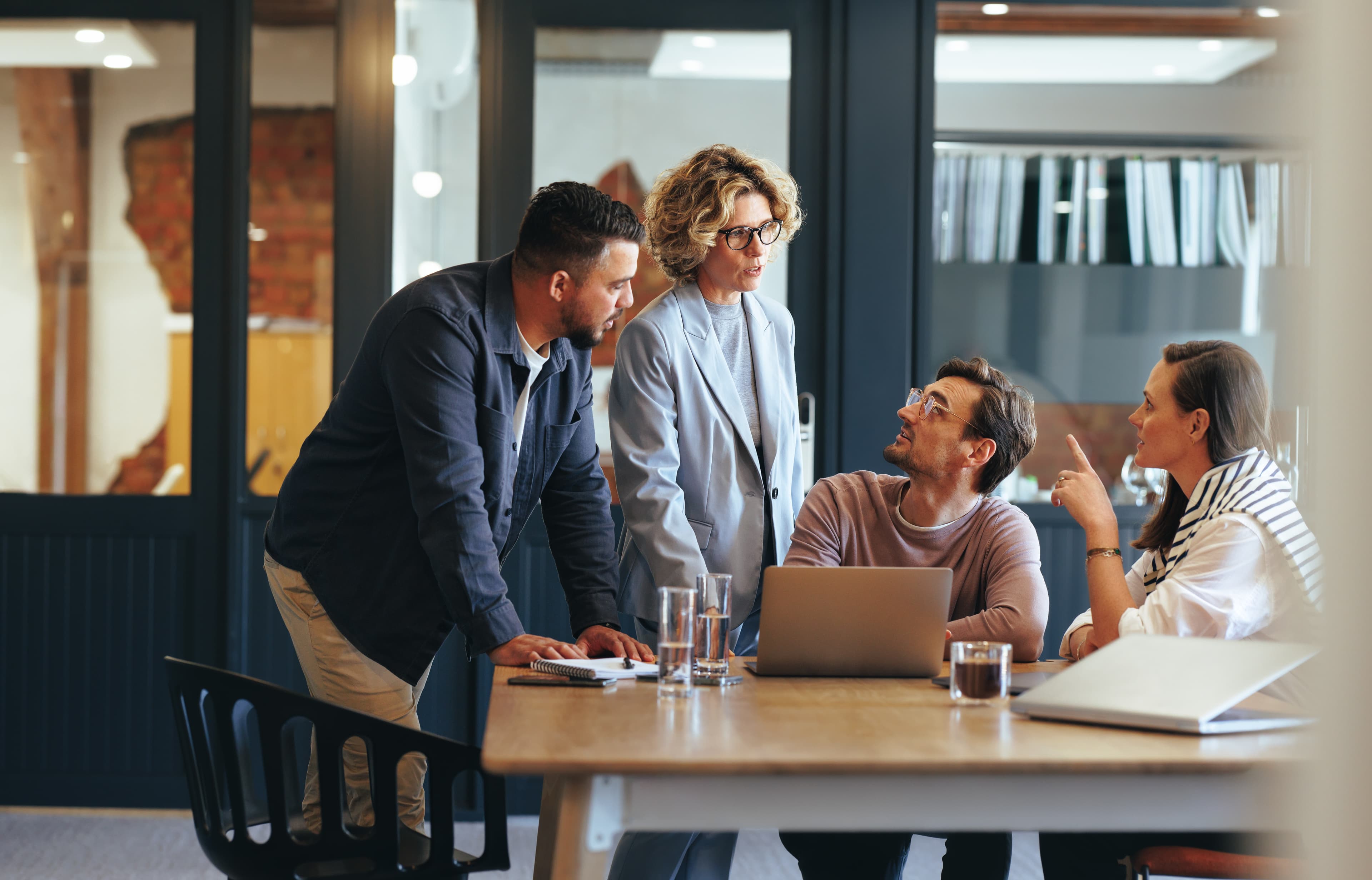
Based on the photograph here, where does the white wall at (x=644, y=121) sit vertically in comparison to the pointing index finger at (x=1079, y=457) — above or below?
above

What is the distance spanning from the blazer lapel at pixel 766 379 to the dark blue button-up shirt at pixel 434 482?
0.34 meters

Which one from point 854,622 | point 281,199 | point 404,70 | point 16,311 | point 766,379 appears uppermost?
point 404,70

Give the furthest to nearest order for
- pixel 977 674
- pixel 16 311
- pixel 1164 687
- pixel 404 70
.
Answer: pixel 16 311 → pixel 404 70 → pixel 977 674 → pixel 1164 687

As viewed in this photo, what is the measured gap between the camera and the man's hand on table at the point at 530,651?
1640mm

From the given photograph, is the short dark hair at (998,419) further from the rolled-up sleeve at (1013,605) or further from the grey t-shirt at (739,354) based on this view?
the grey t-shirt at (739,354)

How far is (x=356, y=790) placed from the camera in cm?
190

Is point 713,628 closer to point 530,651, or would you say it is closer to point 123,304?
point 530,651

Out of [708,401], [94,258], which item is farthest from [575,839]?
[94,258]

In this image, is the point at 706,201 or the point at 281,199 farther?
the point at 281,199

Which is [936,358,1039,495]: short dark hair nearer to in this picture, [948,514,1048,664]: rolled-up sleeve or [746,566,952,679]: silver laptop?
[948,514,1048,664]: rolled-up sleeve

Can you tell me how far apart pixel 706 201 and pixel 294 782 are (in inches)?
47.4

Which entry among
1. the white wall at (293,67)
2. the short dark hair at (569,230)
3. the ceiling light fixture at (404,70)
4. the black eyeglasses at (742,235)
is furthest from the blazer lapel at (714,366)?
the white wall at (293,67)

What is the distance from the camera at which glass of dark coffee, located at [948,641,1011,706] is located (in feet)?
4.55

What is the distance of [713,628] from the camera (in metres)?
1.56
